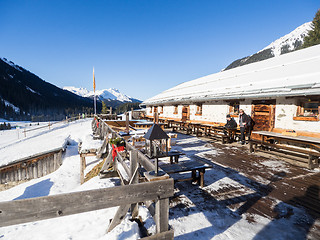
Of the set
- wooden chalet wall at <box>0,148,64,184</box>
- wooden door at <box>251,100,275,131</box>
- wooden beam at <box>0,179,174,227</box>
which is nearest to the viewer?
wooden beam at <box>0,179,174,227</box>

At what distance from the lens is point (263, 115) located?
29.3 ft

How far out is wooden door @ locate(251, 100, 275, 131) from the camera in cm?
849

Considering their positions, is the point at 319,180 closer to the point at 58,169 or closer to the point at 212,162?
the point at 212,162

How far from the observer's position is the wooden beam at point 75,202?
1.57m

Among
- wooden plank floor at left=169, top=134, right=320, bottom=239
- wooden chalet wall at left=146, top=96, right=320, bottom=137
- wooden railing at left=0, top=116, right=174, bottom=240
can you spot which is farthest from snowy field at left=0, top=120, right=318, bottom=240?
wooden chalet wall at left=146, top=96, right=320, bottom=137

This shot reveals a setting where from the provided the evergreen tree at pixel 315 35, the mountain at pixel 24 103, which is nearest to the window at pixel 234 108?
the evergreen tree at pixel 315 35

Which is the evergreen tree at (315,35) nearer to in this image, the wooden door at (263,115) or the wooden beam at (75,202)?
the wooden door at (263,115)

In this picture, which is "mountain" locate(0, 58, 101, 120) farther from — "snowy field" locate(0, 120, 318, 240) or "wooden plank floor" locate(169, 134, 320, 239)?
"wooden plank floor" locate(169, 134, 320, 239)

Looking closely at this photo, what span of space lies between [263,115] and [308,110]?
1925mm

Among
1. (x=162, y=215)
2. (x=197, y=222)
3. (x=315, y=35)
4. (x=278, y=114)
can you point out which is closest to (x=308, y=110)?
(x=278, y=114)

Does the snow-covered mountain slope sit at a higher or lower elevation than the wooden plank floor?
higher

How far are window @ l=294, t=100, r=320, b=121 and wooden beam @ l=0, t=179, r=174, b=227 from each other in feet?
26.9

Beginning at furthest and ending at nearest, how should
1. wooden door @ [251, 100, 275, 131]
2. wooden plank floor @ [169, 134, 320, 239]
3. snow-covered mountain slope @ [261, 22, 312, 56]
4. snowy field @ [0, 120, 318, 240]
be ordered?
1. snow-covered mountain slope @ [261, 22, 312, 56]
2. wooden door @ [251, 100, 275, 131]
3. wooden plank floor @ [169, 134, 320, 239]
4. snowy field @ [0, 120, 318, 240]

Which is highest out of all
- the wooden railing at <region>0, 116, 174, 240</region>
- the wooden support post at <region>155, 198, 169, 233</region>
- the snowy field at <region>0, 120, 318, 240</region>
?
the wooden railing at <region>0, 116, 174, 240</region>
